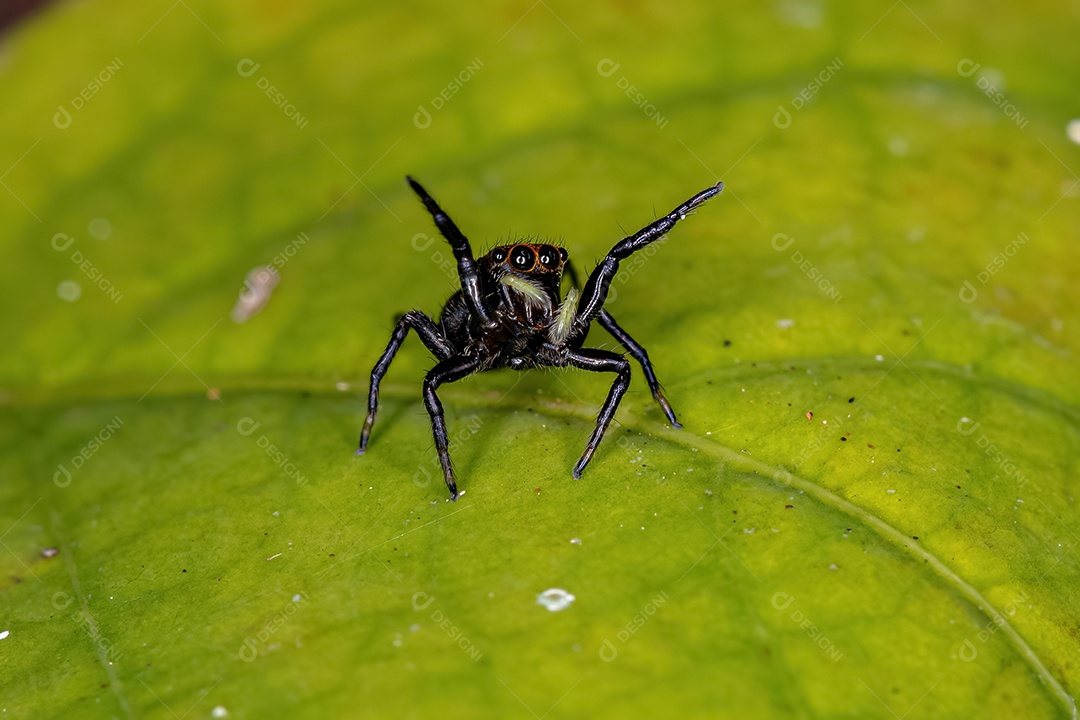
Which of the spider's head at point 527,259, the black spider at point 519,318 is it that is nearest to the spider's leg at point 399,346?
the black spider at point 519,318

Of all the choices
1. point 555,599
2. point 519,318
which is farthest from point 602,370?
point 555,599

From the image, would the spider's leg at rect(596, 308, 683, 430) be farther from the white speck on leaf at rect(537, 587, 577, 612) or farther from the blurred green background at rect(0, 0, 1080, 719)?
the white speck on leaf at rect(537, 587, 577, 612)

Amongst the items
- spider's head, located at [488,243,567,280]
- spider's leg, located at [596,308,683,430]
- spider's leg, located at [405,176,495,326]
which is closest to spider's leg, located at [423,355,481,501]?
spider's leg, located at [405,176,495,326]

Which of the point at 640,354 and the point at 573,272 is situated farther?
the point at 573,272

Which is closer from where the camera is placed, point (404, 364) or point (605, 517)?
point (605, 517)

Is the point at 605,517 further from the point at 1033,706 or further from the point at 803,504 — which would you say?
the point at 1033,706

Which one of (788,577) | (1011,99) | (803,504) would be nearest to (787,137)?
(1011,99)

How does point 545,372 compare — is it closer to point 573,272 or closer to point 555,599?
point 573,272
